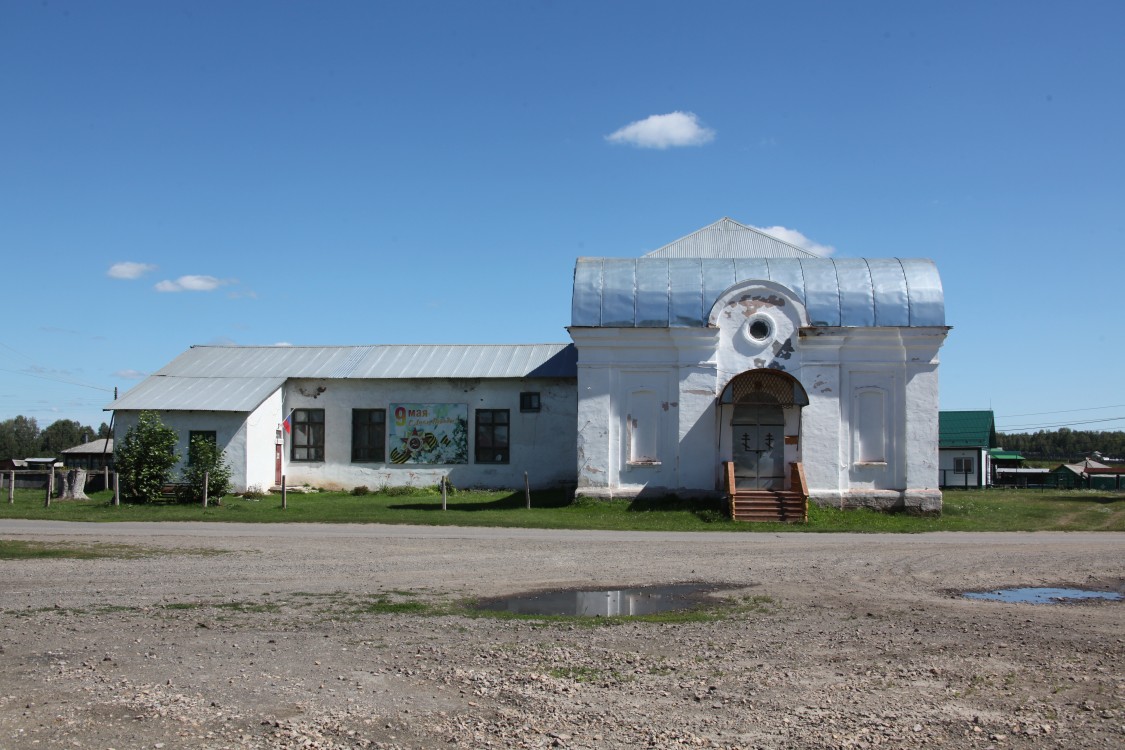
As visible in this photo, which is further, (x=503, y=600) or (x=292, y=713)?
(x=503, y=600)

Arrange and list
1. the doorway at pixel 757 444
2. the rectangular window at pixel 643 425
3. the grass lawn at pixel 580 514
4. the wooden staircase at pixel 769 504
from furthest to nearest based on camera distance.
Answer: the rectangular window at pixel 643 425, the doorway at pixel 757 444, the wooden staircase at pixel 769 504, the grass lawn at pixel 580 514

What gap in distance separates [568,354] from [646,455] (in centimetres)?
935

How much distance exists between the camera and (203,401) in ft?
105

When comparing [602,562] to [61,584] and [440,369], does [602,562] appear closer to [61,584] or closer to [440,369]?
[61,584]

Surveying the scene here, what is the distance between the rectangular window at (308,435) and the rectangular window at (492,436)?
5.52m

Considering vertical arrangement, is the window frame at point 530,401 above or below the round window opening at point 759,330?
below

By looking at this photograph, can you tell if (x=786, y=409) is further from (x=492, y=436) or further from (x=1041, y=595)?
(x=1041, y=595)

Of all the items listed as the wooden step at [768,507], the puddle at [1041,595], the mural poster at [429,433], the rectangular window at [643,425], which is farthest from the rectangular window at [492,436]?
the puddle at [1041,595]

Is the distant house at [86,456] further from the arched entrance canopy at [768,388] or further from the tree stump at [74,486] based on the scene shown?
the arched entrance canopy at [768,388]

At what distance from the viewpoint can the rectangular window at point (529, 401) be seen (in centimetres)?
3319

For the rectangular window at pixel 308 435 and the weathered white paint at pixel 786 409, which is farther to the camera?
the rectangular window at pixel 308 435

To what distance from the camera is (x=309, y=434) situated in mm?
34031

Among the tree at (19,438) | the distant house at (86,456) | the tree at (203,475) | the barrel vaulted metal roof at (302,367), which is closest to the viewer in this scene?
the tree at (203,475)

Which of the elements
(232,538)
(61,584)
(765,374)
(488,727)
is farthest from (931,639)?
(765,374)
